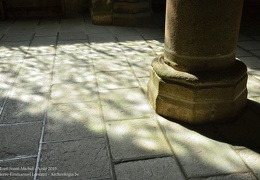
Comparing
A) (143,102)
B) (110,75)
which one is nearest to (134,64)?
(110,75)

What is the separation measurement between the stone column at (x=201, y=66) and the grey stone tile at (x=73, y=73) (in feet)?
3.85

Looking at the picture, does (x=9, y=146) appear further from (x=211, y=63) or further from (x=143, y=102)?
(x=211, y=63)

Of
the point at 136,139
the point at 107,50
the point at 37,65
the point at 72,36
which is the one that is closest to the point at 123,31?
the point at 72,36

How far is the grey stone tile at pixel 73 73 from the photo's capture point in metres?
3.35

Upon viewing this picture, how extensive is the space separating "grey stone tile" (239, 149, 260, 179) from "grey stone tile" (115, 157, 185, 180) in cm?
52

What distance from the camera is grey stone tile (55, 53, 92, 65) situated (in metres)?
3.94

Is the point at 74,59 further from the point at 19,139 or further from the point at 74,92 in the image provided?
the point at 19,139

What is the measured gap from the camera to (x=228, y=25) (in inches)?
87.4

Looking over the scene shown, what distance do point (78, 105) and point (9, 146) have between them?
813 millimetres

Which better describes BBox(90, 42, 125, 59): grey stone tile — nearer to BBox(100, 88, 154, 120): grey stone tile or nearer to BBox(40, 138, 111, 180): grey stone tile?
BBox(100, 88, 154, 120): grey stone tile

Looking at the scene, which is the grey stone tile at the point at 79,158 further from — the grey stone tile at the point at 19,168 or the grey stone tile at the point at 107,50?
the grey stone tile at the point at 107,50

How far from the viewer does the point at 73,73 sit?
3555 mm

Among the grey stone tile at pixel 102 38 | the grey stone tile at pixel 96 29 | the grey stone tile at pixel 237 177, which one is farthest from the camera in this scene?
the grey stone tile at pixel 96 29

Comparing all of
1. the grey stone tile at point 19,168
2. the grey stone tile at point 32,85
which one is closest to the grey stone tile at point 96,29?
the grey stone tile at point 32,85
